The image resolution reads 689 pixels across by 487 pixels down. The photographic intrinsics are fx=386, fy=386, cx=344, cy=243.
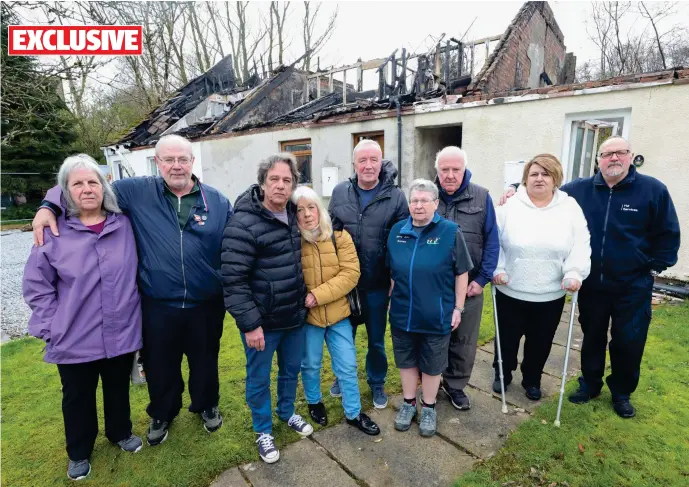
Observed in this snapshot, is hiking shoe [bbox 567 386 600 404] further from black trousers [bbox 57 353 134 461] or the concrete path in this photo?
black trousers [bbox 57 353 134 461]

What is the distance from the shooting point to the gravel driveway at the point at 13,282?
5.79m

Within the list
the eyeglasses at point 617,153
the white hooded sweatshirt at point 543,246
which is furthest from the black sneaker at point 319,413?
the eyeglasses at point 617,153

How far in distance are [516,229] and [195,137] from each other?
12.3 m

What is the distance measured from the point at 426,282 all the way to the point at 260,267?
1.08 meters

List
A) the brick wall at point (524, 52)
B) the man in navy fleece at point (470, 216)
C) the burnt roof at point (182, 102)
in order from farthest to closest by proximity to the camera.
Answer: the burnt roof at point (182, 102) → the brick wall at point (524, 52) → the man in navy fleece at point (470, 216)

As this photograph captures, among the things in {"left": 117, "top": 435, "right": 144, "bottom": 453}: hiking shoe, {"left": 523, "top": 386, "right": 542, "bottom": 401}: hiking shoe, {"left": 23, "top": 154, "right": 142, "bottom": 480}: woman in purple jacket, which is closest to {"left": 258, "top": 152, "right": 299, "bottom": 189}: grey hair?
{"left": 23, "top": 154, "right": 142, "bottom": 480}: woman in purple jacket

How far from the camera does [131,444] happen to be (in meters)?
2.69

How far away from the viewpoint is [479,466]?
8.01 ft

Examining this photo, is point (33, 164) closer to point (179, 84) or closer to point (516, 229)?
point (179, 84)

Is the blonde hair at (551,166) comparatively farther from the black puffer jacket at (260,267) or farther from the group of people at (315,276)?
the black puffer jacket at (260,267)

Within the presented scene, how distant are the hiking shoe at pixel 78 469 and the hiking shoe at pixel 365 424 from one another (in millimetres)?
1739

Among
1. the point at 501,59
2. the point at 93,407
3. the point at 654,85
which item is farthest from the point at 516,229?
the point at 501,59

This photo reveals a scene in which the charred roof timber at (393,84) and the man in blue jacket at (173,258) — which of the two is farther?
→ the charred roof timber at (393,84)

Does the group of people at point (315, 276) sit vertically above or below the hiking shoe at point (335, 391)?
above
